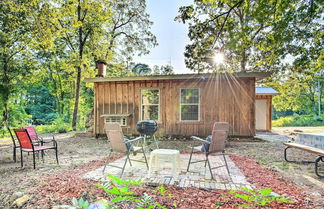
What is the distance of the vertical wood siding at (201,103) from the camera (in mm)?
7715

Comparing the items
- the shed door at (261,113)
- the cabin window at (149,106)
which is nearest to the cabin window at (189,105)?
the cabin window at (149,106)

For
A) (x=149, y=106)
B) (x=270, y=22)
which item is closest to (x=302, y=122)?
(x=149, y=106)

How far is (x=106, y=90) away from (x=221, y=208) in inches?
304

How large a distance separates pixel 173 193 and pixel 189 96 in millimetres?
5949

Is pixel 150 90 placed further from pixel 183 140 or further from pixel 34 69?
pixel 34 69

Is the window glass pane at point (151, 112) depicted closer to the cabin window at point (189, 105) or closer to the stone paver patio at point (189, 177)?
the cabin window at point (189, 105)

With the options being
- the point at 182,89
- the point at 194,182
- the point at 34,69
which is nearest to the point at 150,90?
the point at 182,89

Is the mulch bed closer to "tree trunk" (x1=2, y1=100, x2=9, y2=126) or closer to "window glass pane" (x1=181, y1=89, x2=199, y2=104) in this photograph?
"window glass pane" (x1=181, y1=89, x2=199, y2=104)

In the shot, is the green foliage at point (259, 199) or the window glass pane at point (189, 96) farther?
the window glass pane at point (189, 96)

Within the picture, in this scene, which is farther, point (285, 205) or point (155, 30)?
point (155, 30)

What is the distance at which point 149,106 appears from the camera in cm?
884

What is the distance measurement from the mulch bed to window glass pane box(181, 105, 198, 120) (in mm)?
4908

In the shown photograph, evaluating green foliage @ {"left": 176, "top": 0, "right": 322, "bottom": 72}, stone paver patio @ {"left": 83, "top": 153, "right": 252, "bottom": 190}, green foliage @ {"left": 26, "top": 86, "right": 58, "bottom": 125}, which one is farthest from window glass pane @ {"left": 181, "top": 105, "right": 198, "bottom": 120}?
green foliage @ {"left": 26, "top": 86, "right": 58, "bottom": 125}

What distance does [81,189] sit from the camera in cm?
267
